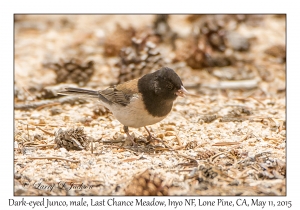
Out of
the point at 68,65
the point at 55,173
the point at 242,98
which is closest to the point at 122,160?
the point at 55,173

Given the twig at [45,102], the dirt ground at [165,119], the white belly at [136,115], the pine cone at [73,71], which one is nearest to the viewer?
the dirt ground at [165,119]

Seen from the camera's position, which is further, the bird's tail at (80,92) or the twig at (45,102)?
the twig at (45,102)

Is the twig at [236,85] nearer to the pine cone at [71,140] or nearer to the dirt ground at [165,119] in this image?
the dirt ground at [165,119]

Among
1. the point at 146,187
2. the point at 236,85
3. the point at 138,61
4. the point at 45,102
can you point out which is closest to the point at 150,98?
the point at 146,187

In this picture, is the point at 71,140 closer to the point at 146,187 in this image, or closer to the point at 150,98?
the point at 150,98

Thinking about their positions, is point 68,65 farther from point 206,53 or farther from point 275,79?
point 275,79

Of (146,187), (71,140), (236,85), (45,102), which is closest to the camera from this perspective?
(146,187)

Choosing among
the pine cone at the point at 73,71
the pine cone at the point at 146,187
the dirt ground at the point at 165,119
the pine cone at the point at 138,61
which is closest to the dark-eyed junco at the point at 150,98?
the dirt ground at the point at 165,119
